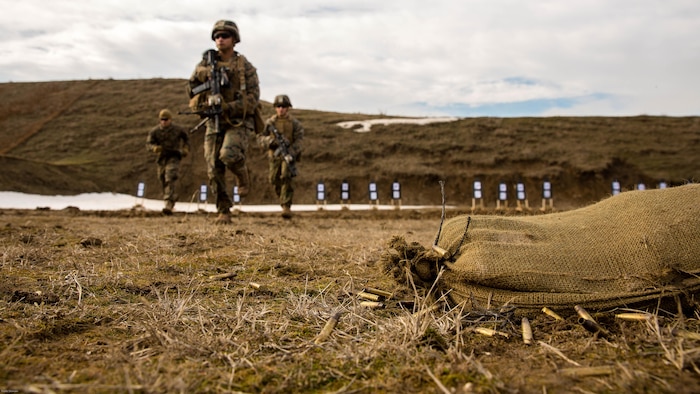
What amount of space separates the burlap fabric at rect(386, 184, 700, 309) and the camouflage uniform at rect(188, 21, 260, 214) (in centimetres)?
477

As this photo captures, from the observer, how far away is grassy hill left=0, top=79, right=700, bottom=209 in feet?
61.3

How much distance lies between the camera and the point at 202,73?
7.00m

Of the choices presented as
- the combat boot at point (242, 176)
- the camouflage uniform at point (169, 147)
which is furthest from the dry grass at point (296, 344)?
the camouflage uniform at point (169, 147)

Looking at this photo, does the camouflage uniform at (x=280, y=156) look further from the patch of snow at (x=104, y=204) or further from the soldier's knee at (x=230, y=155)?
the patch of snow at (x=104, y=204)

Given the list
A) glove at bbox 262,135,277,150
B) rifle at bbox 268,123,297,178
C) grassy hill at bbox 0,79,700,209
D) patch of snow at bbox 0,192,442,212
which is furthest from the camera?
grassy hill at bbox 0,79,700,209

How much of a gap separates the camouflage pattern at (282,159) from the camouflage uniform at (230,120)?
7.95 feet

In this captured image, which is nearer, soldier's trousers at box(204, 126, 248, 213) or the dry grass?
the dry grass

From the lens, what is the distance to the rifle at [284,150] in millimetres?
9488

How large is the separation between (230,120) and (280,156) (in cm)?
283

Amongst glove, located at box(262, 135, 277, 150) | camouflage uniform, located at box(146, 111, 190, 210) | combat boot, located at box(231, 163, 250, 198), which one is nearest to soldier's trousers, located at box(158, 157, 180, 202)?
camouflage uniform, located at box(146, 111, 190, 210)

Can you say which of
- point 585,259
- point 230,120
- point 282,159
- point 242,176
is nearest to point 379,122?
point 282,159

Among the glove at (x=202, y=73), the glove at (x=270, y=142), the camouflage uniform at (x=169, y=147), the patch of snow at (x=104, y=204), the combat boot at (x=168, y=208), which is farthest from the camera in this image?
the patch of snow at (x=104, y=204)

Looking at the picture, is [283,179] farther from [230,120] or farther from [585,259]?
[585,259]

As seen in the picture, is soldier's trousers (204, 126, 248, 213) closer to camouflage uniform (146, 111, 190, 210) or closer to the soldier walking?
the soldier walking
